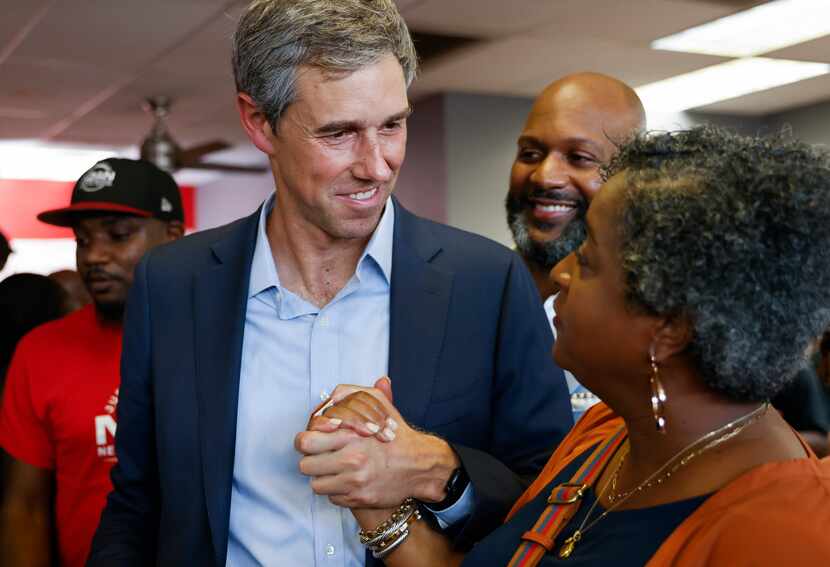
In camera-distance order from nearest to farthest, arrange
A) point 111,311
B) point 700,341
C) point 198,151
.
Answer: point 700,341 < point 111,311 < point 198,151

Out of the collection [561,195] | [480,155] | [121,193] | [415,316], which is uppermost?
[480,155]

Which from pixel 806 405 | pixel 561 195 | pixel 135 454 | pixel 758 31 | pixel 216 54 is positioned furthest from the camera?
pixel 216 54

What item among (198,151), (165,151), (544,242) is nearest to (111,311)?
(544,242)

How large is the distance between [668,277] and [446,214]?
617 centimetres

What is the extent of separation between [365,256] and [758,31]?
4670mm

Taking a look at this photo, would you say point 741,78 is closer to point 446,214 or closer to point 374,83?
point 446,214

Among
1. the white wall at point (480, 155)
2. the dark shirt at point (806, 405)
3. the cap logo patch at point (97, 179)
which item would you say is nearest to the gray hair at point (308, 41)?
the cap logo patch at point (97, 179)

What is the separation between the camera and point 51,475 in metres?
2.47

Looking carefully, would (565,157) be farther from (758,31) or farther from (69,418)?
(758,31)

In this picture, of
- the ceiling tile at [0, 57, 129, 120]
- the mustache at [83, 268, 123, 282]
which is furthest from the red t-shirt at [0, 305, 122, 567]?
the ceiling tile at [0, 57, 129, 120]

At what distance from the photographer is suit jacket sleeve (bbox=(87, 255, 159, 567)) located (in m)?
1.71

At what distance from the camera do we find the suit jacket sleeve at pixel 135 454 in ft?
5.61

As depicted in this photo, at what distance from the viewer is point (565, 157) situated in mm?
2326

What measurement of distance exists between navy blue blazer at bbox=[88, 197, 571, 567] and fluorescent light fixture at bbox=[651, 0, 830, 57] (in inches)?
161
